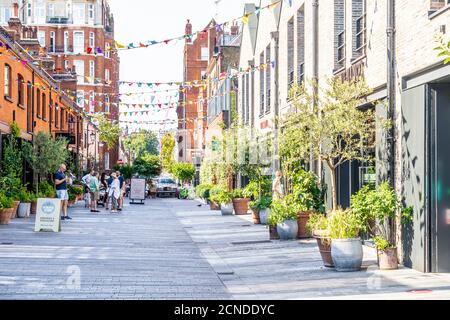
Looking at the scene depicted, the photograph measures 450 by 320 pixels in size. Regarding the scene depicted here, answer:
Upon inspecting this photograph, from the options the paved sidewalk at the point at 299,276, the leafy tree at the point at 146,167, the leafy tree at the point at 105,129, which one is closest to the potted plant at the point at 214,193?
the paved sidewalk at the point at 299,276

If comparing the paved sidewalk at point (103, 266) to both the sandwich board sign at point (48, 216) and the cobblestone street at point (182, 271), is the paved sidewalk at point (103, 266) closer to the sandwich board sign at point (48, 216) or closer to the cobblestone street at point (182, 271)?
the cobblestone street at point (182, 271)

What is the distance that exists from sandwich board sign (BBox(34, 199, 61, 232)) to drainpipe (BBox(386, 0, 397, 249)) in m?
9.93

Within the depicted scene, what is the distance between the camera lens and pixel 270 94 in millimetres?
27922

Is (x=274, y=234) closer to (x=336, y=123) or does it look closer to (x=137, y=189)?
(x=336, y=123)

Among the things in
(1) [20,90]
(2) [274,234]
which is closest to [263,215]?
(2) [274,234]

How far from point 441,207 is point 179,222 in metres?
15.6

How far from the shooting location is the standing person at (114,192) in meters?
32.8

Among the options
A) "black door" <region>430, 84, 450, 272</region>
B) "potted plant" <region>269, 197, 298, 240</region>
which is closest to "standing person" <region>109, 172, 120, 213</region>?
"potted plant" <region>269, 197, 298, 240</region>

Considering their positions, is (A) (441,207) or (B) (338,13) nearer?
(A) (441,207)

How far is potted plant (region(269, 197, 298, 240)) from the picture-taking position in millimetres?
17500

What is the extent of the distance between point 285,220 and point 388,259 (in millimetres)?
5427

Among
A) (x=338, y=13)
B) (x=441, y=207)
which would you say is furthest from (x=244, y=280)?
(x=338, y=13)
